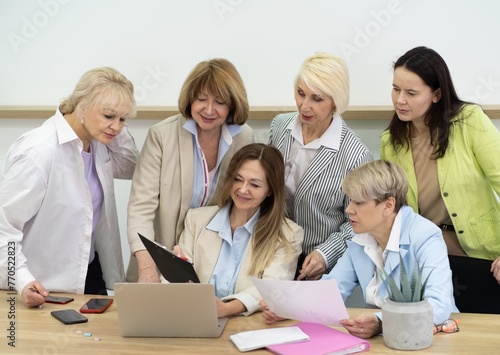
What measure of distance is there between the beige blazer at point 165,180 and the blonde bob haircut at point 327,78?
0.51m

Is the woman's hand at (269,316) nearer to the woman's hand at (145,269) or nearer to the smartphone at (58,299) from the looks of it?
the woman's hand at (145,269)

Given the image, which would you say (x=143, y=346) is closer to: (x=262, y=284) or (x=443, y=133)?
(x=262, y=284)

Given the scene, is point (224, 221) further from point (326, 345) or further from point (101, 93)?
point (326, 345)

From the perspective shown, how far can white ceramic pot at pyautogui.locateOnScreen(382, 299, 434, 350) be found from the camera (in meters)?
2.05

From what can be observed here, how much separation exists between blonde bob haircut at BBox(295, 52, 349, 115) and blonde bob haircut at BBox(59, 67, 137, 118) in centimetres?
66

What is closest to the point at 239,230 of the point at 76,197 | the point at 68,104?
the point at 76,197

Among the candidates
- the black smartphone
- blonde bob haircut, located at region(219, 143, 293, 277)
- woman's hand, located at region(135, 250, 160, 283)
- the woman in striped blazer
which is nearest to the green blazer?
the woman in striped blazer

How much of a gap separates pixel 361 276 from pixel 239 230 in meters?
0.48

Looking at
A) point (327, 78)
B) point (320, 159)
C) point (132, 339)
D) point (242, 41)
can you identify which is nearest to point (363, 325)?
point (132, 339)

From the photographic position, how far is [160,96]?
11.6 ft

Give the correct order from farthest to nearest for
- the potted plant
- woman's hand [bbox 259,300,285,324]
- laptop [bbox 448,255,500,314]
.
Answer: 1. laptop [bbox 448,255,500,314]
2. woman's hand [bbox 259,300,285,324]
3. the potted plant

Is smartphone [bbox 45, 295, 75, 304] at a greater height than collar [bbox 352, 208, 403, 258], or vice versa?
collar [bbox 352, 208, 403, 258]

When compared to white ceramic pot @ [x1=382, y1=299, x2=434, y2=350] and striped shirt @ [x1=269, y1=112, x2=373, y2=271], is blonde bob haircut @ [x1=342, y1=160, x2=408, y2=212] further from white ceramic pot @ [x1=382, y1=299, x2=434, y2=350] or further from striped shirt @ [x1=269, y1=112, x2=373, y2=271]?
white ceramic pot @ [x1=382, y1=299, x2=434, y2=350]

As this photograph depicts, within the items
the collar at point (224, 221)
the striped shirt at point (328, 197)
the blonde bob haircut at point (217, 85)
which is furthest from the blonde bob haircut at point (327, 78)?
the collar at point (224, 221)
